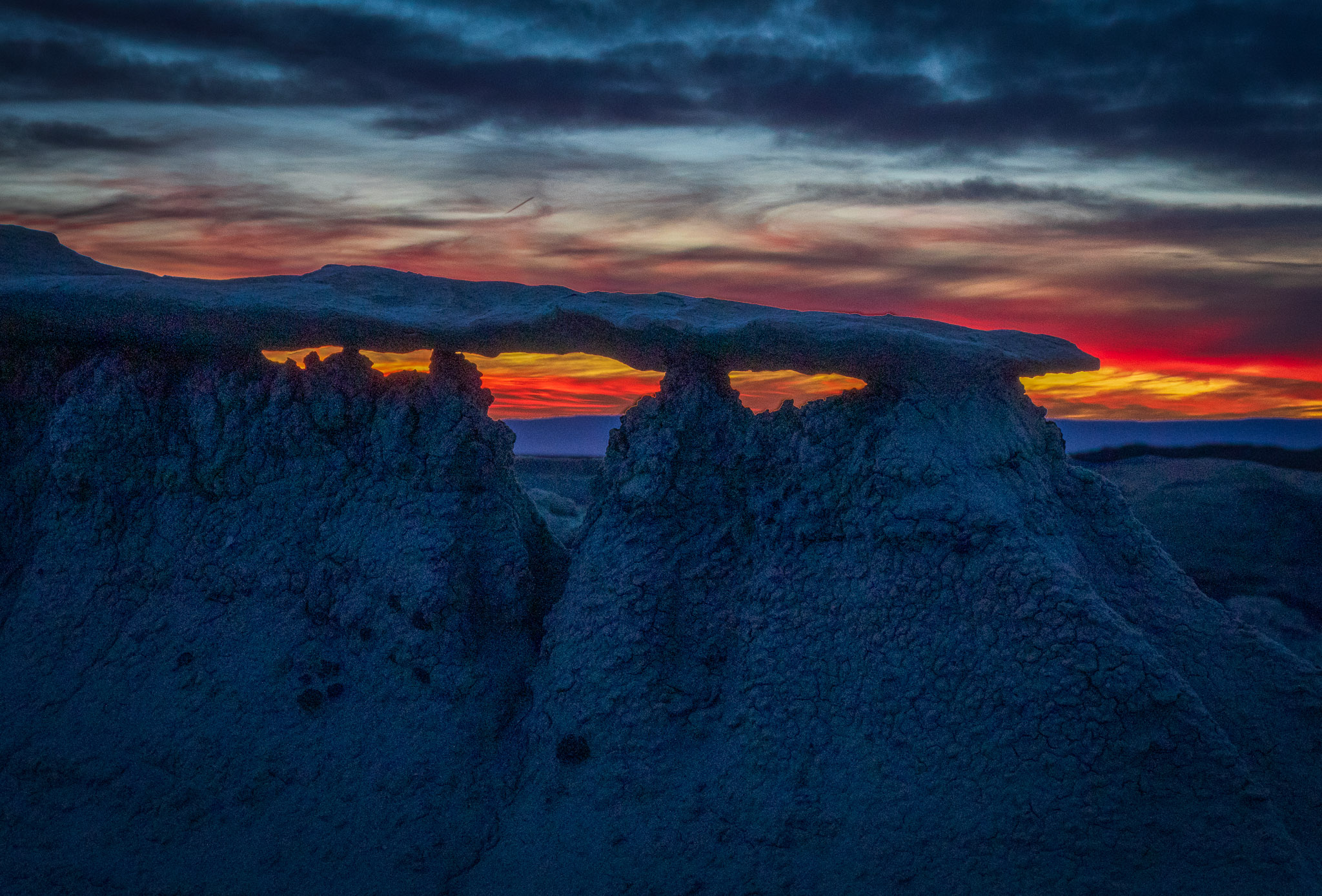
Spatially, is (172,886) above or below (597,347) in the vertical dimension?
below

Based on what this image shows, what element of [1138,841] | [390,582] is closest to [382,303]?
[390,582]

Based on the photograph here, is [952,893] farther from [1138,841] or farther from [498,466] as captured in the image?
[498,466]

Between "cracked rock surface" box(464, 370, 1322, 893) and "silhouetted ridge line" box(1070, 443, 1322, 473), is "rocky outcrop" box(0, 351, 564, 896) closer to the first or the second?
"cracked rock surface" box(464, 370, 1322, 893)

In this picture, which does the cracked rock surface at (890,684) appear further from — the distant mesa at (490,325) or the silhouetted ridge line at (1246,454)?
the silhouetted ridge line at (1246,454)

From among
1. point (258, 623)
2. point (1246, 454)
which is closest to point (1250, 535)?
point (1246, 454)

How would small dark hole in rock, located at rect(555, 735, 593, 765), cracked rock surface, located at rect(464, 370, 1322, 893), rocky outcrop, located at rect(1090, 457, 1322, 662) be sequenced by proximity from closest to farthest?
cracked rock surface, located at rect(464, 370, 1322, 893)
small dark hole in rock, located at rect(555, 735, 593, 765)
rocky outcrop, located at rect(1090, 457, 1322, 662)

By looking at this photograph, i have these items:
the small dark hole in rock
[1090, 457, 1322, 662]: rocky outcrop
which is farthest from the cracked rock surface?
[1090, 457, 1322, 662]: rocky outcrop
